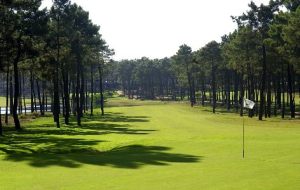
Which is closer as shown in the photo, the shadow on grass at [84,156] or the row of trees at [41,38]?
the shadow on grass at [84,156]

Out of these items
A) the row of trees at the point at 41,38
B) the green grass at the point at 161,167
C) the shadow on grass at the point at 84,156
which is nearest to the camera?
the green grass at the point at 161,167

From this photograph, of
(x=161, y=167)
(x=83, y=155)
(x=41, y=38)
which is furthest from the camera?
(x=41, y=38)

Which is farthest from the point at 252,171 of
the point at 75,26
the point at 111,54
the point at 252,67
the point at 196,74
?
the point at 196,74

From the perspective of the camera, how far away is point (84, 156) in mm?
30547

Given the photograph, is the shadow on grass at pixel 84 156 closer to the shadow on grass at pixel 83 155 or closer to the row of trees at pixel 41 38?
the shadow on grass at pixel 83 155

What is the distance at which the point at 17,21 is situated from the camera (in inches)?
2127

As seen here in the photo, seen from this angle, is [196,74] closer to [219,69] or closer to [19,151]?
[219,69]

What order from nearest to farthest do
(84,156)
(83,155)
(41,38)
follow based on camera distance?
(84,156) < (83,155) < (41,38)

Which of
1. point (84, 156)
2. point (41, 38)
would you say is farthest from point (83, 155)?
point (41, 38)

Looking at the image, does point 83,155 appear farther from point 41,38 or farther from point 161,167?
point 41,38

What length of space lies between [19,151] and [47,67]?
30803 millimetres

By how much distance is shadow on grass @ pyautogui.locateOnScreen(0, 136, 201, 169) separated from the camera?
87.1 feet

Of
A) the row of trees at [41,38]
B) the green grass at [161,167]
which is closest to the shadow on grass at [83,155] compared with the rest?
the green grass at [161,167]

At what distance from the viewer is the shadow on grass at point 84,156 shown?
2656 centimetres
